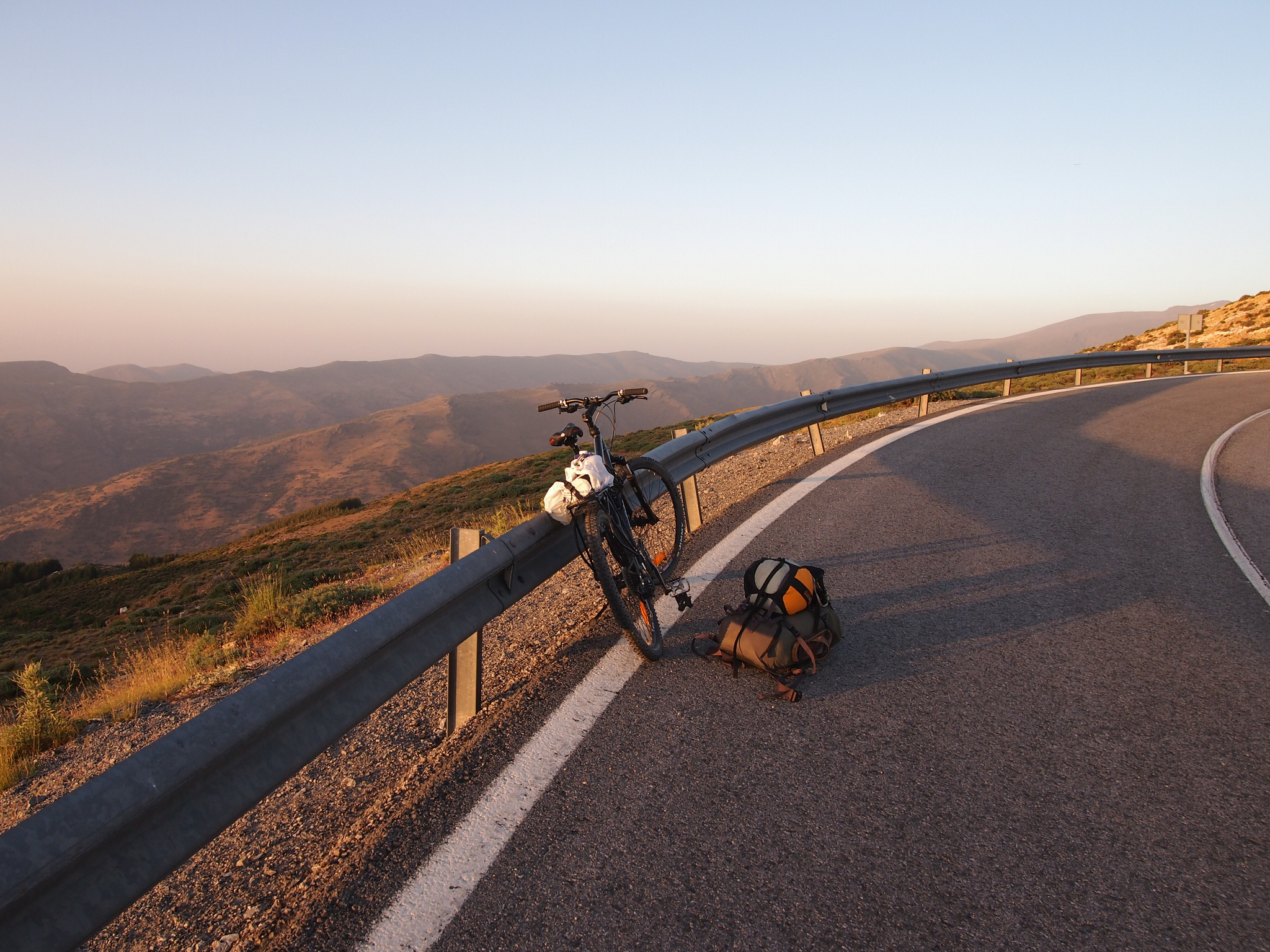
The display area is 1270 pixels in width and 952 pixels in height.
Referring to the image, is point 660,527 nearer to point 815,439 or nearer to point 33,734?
point 815,439

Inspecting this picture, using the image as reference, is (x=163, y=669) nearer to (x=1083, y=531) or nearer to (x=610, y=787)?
(x=610, y=787)

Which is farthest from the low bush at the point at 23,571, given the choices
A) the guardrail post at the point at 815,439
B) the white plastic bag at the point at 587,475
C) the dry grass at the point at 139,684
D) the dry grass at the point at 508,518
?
the white plastic bag at the point at 587,475

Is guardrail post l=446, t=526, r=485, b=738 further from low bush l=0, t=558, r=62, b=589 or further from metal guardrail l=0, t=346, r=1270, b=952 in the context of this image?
low bush l=0, t=558, r=62, b=589

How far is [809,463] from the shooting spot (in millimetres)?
8469

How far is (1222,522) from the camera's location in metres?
5.84

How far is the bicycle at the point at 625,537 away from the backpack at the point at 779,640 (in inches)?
13.6

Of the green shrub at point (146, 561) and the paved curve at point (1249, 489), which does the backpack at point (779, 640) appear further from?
the green shrub at point (146, 561)

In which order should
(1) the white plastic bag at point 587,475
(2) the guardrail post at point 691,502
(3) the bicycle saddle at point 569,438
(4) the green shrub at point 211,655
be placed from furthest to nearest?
(4) the green shrub at point 211,655, (2) the guardrail post at point 691,502, (3) the bicycle saddle at point 569,438, (1) the white plastic bag at point 587,475

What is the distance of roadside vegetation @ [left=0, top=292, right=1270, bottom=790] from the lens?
5945mm

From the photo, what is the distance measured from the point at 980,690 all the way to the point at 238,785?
294 cm

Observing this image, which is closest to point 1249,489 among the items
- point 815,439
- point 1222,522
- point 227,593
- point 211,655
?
point 1222,522

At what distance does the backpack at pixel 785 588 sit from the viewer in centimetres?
356

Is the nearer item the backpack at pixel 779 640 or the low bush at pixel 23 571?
the backpack at pixel 779 640

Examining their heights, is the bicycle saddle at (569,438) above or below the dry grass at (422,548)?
above
